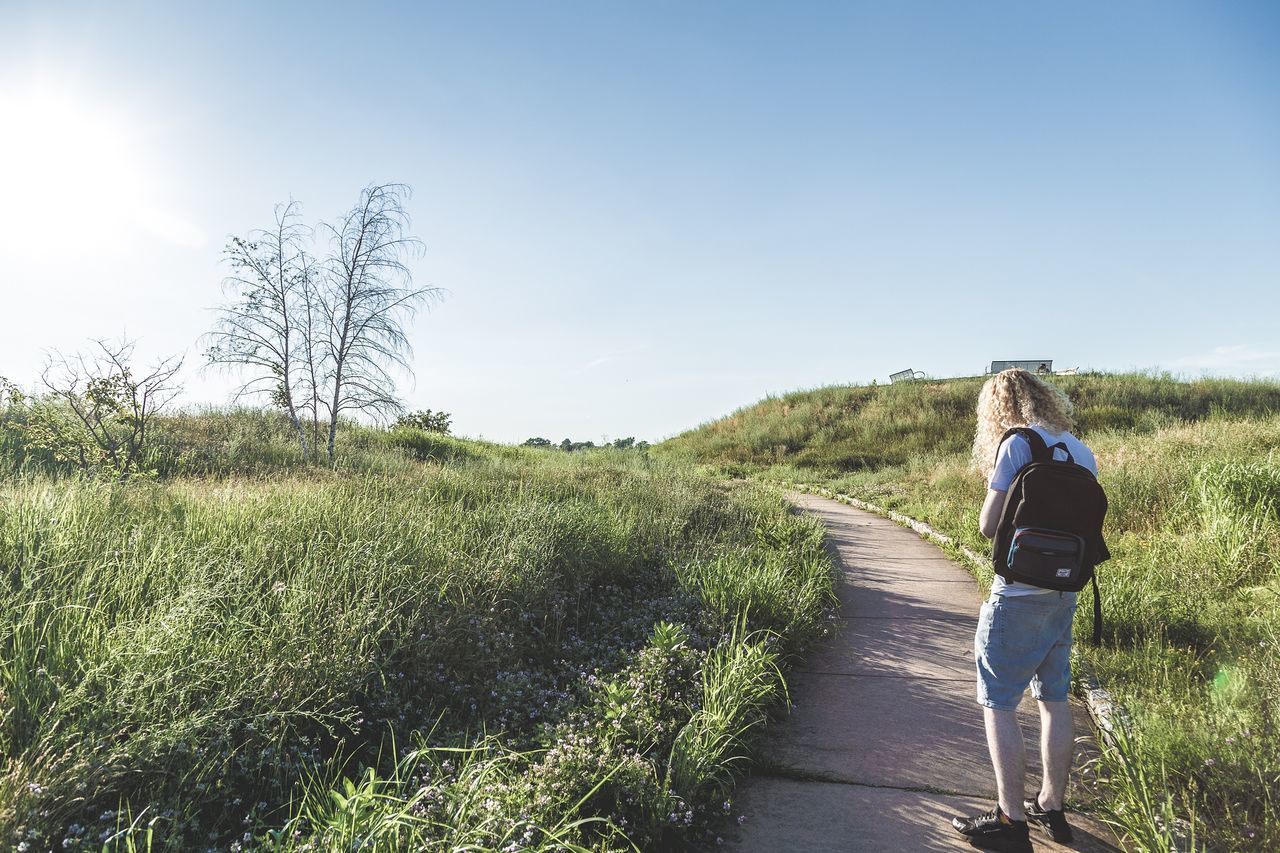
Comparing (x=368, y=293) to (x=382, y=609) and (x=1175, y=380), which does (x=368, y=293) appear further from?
(x=1175, y=380)

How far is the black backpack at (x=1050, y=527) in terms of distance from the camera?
3043mm

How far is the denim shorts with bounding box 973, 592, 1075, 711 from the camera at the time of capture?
3141mm

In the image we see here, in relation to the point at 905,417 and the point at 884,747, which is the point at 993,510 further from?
the point at 905,417

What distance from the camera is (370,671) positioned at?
3.92m

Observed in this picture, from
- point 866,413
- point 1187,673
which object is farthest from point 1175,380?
point 1187,673

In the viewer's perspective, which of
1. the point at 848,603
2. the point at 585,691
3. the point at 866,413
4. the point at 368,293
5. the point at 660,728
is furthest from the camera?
the point at 866,413

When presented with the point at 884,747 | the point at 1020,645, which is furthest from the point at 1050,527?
the point at 884,747

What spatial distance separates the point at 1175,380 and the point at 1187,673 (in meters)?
27.9

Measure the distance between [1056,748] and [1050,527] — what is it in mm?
1090

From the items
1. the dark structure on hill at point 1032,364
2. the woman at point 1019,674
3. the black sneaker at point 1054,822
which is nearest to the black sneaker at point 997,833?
the woman at point 1019,674

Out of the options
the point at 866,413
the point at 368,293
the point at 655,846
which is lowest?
the point at 655,846

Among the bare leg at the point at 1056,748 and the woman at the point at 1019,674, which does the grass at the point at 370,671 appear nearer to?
the woman at the point at 1019,674

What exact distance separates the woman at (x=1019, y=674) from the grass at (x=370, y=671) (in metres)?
1.30

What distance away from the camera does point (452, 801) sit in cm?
287
